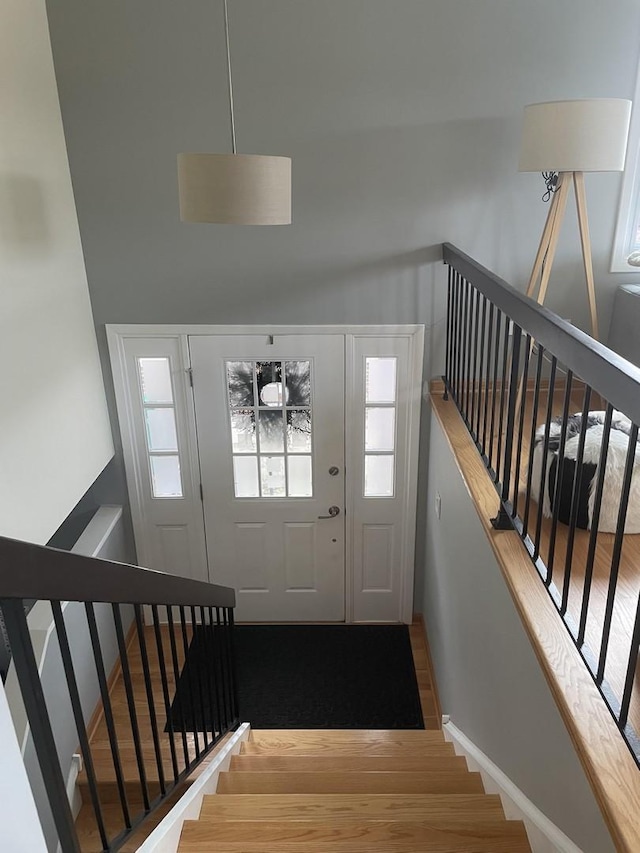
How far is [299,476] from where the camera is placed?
442 centimetres

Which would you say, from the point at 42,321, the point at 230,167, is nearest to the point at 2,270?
the point at 42,321

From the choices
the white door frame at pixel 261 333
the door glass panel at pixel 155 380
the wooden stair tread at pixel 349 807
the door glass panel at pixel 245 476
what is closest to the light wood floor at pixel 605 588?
the wooden stair tread at pixel 349 807

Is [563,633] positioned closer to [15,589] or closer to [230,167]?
[15,589]

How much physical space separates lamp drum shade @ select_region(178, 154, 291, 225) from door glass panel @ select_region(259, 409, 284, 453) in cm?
190

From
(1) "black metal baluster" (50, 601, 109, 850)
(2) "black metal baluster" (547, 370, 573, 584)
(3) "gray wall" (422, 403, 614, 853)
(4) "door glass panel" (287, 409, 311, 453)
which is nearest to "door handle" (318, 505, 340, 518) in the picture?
(4) "door glass panel" (287, 409, 311, 453)

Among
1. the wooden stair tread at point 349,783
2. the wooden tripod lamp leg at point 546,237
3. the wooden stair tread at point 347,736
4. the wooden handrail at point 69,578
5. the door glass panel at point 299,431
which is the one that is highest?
the wooden tripod lamp leg at point 546,237

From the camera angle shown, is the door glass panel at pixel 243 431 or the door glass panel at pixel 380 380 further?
the door glass panel at pixel 243 431

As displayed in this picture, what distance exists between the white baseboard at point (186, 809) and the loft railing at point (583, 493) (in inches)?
50.7

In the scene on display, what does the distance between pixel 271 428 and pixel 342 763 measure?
2041 mm

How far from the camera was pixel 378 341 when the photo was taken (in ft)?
13.3

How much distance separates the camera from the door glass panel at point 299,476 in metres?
4.37

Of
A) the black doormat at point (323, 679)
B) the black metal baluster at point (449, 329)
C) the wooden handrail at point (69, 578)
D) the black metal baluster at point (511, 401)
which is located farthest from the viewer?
the black doormat at point (323, 679)

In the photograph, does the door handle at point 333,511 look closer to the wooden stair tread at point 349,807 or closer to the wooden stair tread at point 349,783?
the wooden stair tread at point 349,783

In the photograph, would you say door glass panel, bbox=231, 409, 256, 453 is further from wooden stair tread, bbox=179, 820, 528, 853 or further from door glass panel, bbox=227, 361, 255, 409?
wooden stair tread, bbox=179, 820, 528, 853
